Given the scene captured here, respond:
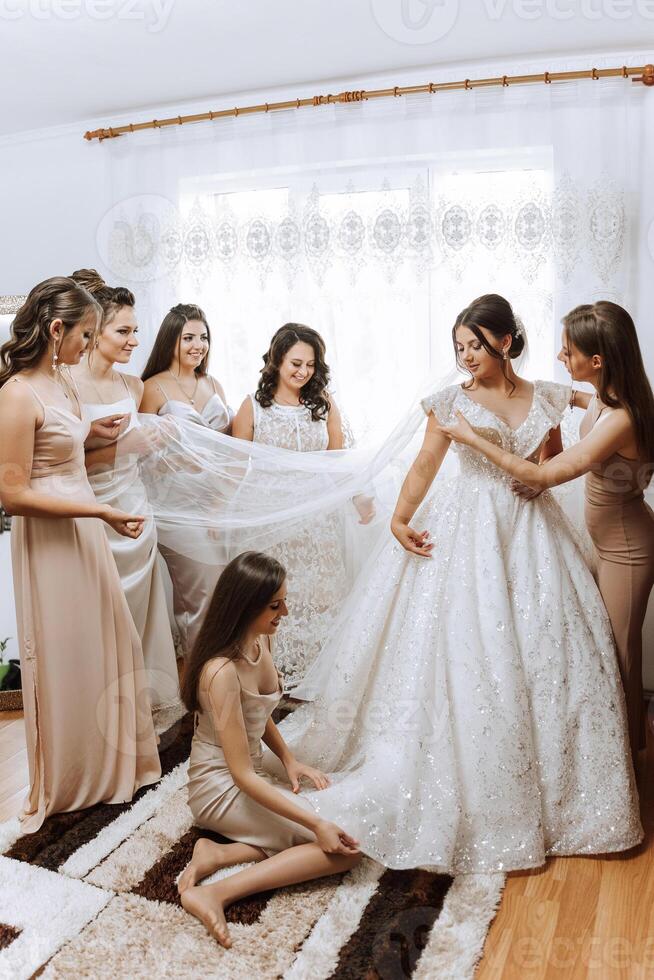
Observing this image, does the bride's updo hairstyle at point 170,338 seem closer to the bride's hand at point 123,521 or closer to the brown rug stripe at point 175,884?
the bride's hand at point 123,521

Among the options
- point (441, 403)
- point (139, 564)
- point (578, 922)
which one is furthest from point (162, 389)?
point (578, 922)

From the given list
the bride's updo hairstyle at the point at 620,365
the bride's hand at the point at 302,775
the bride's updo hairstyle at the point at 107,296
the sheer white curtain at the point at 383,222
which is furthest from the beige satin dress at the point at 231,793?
the sheer white curtain at the point at 383,222

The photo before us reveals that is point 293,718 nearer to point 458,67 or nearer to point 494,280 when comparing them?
point 494,280

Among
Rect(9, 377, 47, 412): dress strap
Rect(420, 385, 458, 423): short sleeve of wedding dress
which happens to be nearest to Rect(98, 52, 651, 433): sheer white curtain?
Rect(420, 385, 458, 423): short sleeve of wedding dress

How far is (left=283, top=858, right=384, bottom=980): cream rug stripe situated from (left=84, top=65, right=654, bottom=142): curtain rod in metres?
2.76

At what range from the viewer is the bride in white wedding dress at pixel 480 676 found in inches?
83.7

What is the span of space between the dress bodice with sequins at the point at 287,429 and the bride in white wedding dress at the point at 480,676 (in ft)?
2.67

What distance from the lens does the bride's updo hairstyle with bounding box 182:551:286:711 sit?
218 centimetres

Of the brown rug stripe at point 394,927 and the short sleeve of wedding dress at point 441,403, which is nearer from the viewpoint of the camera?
the brown rug stripe at point 394,927

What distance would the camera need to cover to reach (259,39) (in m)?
2.94

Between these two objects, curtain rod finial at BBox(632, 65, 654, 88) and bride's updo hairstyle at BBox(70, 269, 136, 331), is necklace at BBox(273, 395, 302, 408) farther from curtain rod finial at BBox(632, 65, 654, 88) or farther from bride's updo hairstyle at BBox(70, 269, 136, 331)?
curtain rod finial at BBox(632, 65, 654, 88)

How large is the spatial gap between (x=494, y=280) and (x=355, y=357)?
65cm

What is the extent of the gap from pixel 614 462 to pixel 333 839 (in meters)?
1.33

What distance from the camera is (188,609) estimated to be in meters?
3.33
